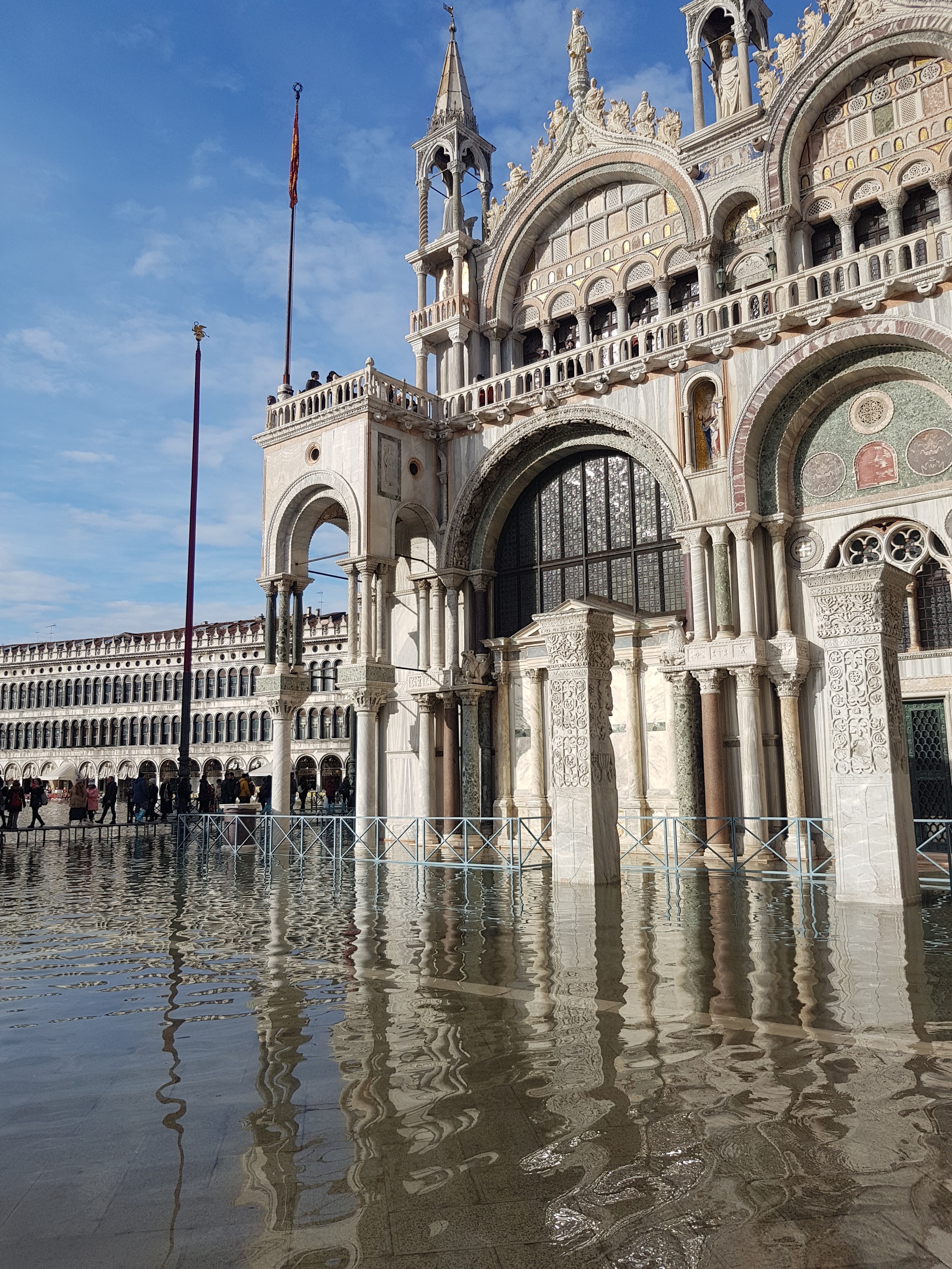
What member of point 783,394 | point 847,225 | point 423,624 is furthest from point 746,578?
point 423,624

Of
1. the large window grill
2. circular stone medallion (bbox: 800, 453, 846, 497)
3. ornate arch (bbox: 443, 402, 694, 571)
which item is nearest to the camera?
circular stone medallion (bbox: 800, 453, 846, 497)

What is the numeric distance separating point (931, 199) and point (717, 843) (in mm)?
11882

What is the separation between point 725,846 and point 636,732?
9.63 ft

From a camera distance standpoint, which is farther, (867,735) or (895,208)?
(895,208)

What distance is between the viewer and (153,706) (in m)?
67.0

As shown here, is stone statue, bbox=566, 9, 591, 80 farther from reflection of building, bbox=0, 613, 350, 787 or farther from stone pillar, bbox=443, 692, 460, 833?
reflection of building, bbox=0, 613, 350, 787

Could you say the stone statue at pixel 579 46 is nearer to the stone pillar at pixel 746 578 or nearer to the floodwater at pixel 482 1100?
the stone pillar at pixel 746 578

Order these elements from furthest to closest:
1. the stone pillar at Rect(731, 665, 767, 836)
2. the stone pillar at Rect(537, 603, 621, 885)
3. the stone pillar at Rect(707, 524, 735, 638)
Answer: the stone pillar at Rect(707, 524, 735, 638) < the stone pillar at Rect(731, 665, 767, 836) < the stone pillar at Rect(537, 603, 621, 885)

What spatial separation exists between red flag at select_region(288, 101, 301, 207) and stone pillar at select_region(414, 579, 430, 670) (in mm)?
10500

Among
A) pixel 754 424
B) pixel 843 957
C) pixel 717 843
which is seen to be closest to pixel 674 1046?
pixel 843 957

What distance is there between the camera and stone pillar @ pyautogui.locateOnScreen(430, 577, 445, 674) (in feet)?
68.6

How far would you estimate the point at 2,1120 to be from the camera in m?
4.31

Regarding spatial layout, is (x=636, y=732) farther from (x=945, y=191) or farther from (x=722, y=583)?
(x=945, y=191)

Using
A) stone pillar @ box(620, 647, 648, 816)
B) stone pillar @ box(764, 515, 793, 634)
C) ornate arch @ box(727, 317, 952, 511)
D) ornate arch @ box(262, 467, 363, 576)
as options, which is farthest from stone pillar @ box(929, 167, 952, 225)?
ornate arch @ box(262, 467, 363, 576)
